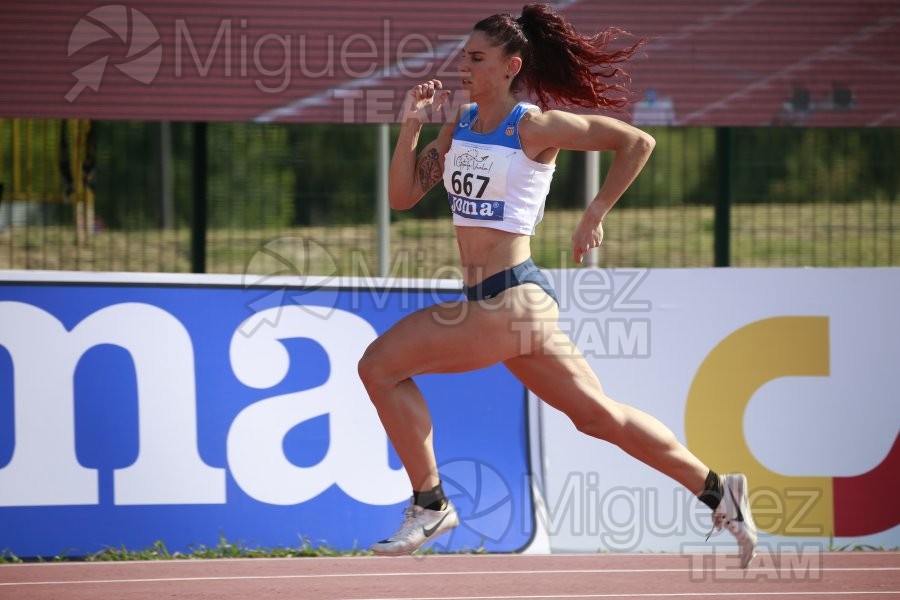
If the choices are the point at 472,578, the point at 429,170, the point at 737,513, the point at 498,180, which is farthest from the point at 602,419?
the point at 472,578

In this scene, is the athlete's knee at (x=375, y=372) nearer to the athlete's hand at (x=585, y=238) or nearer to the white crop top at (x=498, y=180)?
the white crop top at (x=498, y=180)

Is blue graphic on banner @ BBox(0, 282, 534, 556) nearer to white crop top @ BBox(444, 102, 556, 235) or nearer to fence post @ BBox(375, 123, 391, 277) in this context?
white crop top @ BBox(444, 102, 556, 235)

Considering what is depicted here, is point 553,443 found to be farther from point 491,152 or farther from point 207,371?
point 491,152

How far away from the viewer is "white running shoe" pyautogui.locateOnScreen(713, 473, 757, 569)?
524cm

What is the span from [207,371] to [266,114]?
294 cm

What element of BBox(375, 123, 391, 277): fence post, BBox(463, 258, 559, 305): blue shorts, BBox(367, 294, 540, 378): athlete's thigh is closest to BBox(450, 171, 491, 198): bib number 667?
BBox(463, 258, 559, 305): blue shorts

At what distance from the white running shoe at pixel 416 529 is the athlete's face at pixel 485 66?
66.0 inches

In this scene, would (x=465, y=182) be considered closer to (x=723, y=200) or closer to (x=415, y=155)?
(x=415, y=155)

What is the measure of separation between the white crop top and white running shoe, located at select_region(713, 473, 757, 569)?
142 centimetres

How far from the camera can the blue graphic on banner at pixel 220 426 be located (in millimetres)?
6945

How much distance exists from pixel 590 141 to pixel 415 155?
80 cm

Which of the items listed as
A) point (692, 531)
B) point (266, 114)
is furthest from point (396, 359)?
point (266, 114)

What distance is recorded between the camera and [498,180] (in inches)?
189

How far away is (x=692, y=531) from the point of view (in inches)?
289
